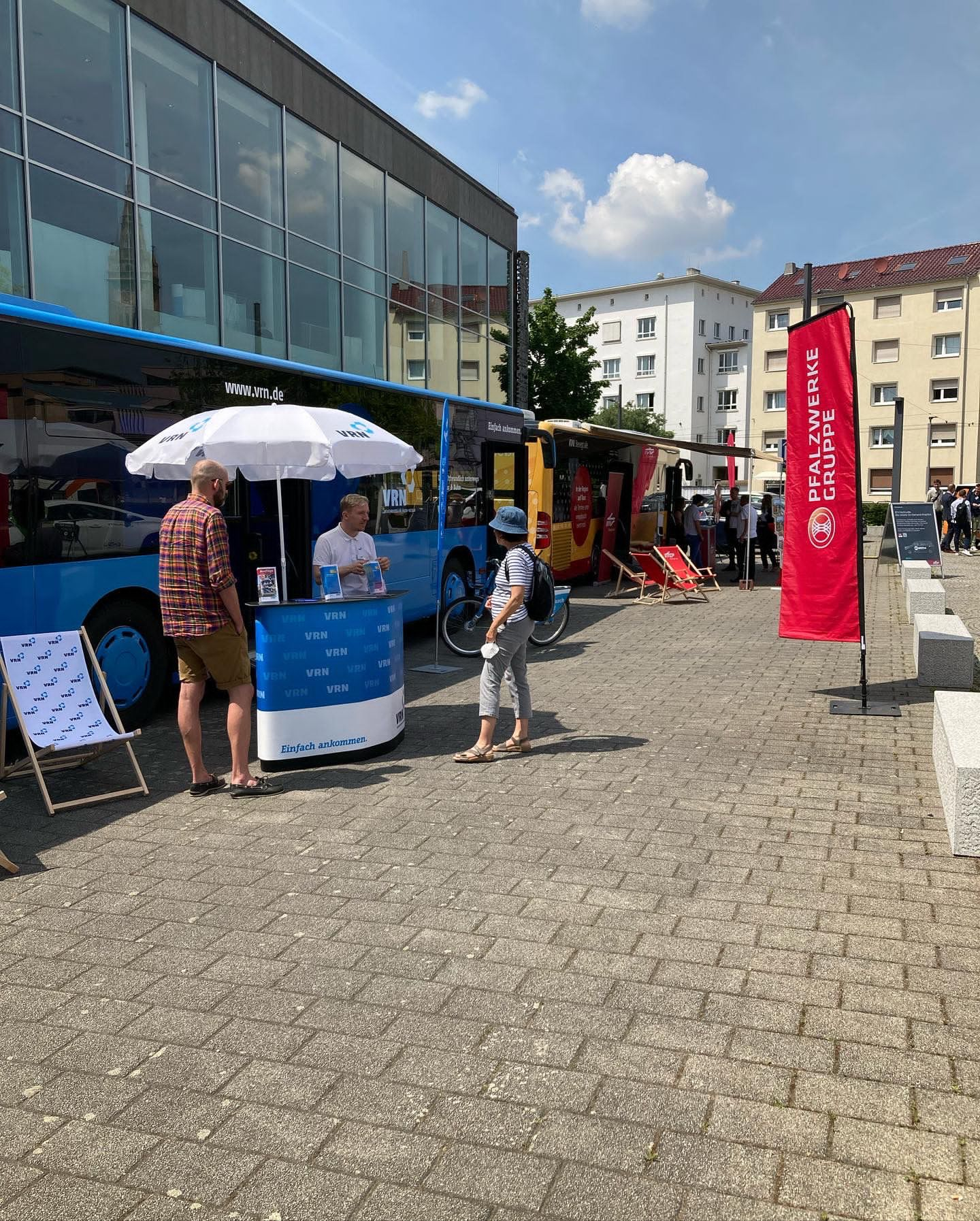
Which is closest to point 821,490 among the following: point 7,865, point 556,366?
point 7,865

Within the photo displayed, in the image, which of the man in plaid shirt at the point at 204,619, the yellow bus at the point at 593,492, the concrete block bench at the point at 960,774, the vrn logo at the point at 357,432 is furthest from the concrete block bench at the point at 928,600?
the man in plaid shirt at the point at 204,619

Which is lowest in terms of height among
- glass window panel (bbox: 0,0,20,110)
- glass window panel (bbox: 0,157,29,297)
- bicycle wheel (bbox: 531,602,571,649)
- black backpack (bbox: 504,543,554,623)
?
bicycle wheel (bbox: 531,602,571,649)

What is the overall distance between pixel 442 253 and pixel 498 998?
77.3 feet

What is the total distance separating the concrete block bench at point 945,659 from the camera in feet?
30.3

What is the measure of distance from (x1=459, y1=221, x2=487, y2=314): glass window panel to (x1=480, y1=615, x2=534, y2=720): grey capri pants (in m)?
20.5

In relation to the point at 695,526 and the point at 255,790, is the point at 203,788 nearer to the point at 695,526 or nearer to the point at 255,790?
the point at 255,790

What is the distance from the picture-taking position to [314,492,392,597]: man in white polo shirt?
770 cm

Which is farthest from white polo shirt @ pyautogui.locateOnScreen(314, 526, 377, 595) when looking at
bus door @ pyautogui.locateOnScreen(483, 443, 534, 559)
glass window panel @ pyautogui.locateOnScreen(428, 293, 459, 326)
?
glass window panel @ pyautogui.locateOnScreen(428, 293, 459, 326)

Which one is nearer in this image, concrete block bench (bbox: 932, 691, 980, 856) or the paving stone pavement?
the paving stone pavement

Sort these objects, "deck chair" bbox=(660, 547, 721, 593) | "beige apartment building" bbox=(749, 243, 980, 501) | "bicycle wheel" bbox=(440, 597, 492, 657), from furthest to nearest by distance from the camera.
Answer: "beige apartment building" bbox=(749, 243, 980, 501) < "deck chair" bbox=(660, 547, 721, 593) < "bicycle wheel" bbox=(440, 597, 492, 657)

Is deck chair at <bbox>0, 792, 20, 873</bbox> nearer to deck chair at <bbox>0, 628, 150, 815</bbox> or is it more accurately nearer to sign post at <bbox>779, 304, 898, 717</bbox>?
deck chair at <bbox>0, 628, 150, 815</bbox>

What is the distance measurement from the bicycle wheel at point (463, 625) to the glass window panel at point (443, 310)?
1413 cm

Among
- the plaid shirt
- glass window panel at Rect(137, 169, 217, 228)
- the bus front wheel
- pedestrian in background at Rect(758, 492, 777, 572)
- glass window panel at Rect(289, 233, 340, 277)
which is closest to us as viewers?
the plaid shirt

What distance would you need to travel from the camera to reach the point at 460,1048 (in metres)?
3.33
